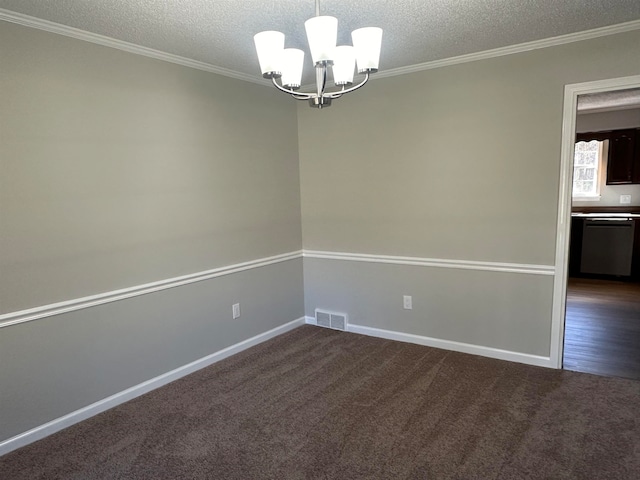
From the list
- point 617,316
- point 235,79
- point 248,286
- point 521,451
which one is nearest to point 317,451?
point 521,451

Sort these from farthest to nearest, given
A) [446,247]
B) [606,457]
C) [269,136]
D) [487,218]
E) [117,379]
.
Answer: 1. [269,136]
2. [446,247]
3. [487,218]
4. [117,379]
5. [606,457]

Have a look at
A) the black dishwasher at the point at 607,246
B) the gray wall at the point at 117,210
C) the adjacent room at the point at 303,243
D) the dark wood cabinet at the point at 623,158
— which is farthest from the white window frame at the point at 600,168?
the gray wall at the point at 117,210

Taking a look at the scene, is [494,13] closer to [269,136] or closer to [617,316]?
[269,136]

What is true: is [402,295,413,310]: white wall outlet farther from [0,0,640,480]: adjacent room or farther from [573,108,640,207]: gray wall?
[573,108,640,207]: gray wall

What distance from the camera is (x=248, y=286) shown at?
11.9 feet

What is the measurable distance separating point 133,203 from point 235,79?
1367 mm

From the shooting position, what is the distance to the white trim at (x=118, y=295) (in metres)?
2.26

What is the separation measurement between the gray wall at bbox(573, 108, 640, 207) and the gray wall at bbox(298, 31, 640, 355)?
3516mm

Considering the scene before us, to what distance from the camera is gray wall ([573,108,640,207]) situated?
224 inches

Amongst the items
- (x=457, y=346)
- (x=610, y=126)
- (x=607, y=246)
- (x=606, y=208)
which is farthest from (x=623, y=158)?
(x=457, y=346)

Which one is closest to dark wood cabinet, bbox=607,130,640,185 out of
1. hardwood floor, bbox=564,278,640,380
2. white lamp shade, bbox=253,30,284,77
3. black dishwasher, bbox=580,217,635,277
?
black dishwasher, bbox=580,217,635,277

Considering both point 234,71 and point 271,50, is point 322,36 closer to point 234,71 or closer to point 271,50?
point 271,50

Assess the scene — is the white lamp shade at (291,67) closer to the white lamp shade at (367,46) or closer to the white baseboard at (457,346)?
the white lamp shade at (367,46)

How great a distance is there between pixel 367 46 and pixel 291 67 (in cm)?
35
